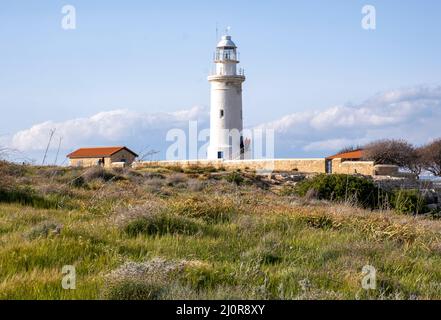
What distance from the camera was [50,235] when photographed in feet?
22.4

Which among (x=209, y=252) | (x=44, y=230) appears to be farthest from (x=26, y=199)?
(x=209, y=252)

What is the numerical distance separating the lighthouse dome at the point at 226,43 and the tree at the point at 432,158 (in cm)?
1797

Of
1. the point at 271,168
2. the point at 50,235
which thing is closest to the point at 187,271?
the point at 50,235

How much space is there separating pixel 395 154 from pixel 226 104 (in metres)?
13.8

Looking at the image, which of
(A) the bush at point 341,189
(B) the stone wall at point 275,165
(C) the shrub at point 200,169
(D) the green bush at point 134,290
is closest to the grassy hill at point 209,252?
(D) the green bush at point 134,290

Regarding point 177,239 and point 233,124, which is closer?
point 177,239

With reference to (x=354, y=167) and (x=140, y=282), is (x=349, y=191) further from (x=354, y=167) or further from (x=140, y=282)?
(x=354, y=167)

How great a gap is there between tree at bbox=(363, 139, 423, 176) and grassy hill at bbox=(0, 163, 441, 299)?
123ft

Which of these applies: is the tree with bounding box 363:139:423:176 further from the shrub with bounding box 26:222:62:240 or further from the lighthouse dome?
the shrub with bounding box 26:222:62:240

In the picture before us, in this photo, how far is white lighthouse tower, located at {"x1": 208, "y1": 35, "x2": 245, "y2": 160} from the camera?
48.6m

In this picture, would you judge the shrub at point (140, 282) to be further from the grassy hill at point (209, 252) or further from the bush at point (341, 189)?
the bush at point (341, 189)

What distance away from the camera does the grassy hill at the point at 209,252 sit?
4.96m

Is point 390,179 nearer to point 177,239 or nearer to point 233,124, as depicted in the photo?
point 233,124
